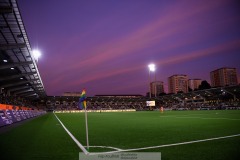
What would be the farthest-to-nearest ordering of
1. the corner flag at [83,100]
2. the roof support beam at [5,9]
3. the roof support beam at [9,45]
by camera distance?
the roof support beam at [9,45] < the roof support beam at [5,9] < the corner flag at [83,100]

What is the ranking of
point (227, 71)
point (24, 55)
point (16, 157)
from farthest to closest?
point (227, 71), point (24, 55), point (16, 157)

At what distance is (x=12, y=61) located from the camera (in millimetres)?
29172

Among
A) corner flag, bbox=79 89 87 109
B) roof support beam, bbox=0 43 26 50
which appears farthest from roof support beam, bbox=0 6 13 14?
corner flag, bbox=79 89 87 109

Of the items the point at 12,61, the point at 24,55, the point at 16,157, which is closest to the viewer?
the point at 16,157

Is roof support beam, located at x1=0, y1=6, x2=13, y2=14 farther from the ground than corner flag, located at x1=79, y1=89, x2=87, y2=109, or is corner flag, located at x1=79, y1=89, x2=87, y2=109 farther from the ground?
roof support beam, located at x1=0, y1=6, x2=13, y2=14

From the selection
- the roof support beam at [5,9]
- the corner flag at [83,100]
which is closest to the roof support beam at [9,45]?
the roof support beam at [5,9]

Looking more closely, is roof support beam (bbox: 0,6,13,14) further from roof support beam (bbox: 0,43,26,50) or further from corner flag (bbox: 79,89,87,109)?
corner flag (bbox: 79,89,87,109)

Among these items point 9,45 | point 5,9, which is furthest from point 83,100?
point 9,45

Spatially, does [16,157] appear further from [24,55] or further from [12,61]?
[12,61]

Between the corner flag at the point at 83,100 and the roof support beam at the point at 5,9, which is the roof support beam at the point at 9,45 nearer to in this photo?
the roof support beam at the point at 5,9

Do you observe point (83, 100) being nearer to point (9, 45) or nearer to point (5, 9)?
point (5, 9)

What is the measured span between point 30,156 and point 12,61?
27.6m

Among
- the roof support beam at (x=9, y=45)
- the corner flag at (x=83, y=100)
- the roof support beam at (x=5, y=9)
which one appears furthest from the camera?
the roof support beam at (x=9, y=45)

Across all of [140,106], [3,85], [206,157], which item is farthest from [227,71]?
[206,157]
